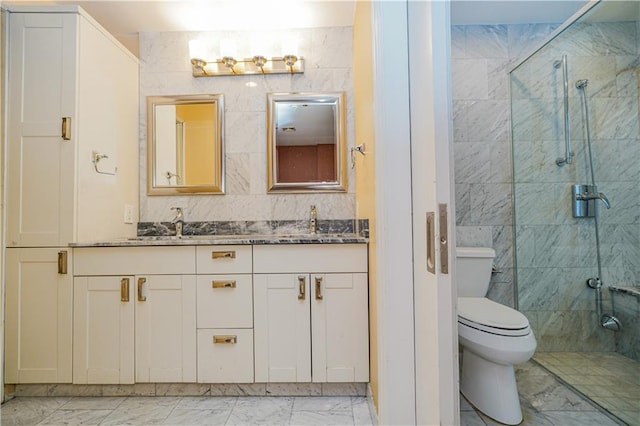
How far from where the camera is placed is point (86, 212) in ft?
5.62

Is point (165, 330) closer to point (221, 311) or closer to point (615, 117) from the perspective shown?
point (221, 311)

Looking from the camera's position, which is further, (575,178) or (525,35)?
(525,35)

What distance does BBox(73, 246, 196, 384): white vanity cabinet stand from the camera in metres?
1.58

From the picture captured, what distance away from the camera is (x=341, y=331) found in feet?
5.19

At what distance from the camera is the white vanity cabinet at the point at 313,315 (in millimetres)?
1577

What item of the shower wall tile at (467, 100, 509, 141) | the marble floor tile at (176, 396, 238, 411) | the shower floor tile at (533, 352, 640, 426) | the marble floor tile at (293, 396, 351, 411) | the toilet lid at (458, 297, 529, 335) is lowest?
the marble floor tile at (293, 396, 351, 411)

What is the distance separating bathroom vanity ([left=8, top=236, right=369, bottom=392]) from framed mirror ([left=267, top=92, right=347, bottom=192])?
63 centimetres

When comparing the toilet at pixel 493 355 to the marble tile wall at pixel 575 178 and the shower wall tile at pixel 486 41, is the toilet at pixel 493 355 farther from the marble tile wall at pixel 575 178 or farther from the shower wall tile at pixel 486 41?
the shower wall tile at pixel 486 41

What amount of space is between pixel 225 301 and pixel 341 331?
64 cm

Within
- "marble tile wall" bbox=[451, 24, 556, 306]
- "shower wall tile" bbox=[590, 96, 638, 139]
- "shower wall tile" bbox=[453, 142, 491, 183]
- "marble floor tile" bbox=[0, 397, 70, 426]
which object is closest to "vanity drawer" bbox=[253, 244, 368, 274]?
"marble tile wall" bbox=[451, 24, 556, 306]

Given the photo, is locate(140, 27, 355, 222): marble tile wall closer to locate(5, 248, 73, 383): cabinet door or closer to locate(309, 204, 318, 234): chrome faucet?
locate(309, 204, 318, 234): chrome faucet

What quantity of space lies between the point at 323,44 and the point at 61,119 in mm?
1675

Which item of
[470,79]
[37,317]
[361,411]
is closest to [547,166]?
[470,79]

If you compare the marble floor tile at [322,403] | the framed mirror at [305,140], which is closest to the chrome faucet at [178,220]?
the framed mirror at [305,140]
